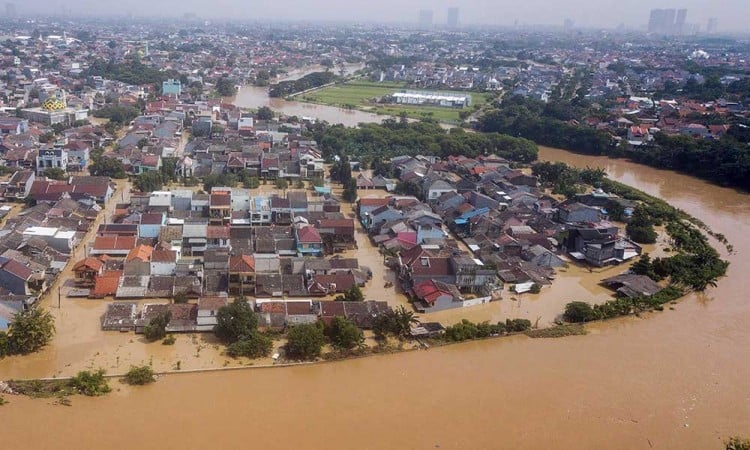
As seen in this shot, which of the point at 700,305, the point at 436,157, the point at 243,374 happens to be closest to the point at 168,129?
the point at 436,157

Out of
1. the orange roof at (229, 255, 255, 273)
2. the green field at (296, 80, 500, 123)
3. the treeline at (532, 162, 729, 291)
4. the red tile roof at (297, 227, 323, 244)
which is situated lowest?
the green field at (296, 80, 500, 123)

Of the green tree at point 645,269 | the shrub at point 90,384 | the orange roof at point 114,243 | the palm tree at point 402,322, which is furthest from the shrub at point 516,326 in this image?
the orange roof at point 114,243

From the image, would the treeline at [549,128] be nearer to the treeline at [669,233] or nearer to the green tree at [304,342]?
the treeline at [669,233]

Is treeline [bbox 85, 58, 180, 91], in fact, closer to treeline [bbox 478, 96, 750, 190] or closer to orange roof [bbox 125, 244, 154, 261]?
treeline [bbox 478, 96, 750, 190]

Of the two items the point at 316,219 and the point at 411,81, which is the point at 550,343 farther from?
the point at 411,81

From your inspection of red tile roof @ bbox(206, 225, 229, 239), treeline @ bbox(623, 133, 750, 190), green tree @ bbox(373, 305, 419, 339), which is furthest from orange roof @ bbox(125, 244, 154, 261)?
treeline @ bbox(623, 133, 750, 190)
